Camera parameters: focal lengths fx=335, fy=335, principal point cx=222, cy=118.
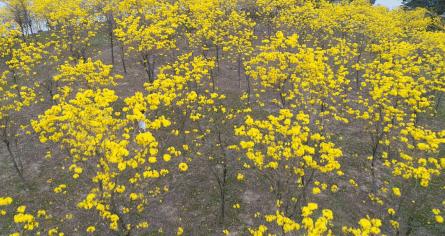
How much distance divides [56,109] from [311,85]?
14.8 metres

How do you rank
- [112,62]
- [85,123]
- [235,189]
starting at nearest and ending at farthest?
[85,123] → [235,189] → [112,62]

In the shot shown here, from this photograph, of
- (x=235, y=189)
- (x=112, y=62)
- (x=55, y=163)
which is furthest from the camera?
(x=112, y=62)

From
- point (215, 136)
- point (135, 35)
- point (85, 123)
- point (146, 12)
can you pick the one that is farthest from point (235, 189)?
point (146, 12)

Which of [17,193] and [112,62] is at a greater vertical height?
[112,62]

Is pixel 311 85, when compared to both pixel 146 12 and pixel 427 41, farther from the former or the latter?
pixel 146 12

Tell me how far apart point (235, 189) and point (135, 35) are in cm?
1500

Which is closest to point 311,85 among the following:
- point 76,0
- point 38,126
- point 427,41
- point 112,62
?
point 38,126

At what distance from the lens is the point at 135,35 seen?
2692cm

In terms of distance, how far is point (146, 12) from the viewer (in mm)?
33781

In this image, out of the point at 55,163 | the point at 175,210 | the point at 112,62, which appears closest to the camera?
the point at 175,210

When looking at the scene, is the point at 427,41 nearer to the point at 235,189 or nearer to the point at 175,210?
the point at 235,189

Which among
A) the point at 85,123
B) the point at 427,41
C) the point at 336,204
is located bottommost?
Answer: the point at 336,204

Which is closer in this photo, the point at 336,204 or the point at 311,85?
the point at 336,204

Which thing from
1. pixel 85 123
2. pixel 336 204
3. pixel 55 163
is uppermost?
pixel 85 123
